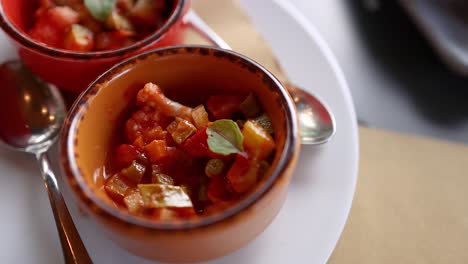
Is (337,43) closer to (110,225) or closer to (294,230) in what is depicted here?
(294,230)

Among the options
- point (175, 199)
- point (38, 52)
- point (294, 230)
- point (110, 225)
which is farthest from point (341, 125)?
point (38, 52)

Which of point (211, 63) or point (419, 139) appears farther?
point (419, 139)

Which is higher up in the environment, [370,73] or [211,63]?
[370,73]

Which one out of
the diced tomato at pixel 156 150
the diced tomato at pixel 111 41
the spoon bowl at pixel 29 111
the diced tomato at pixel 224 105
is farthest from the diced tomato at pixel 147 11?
the diced tomato at pixel 156 150

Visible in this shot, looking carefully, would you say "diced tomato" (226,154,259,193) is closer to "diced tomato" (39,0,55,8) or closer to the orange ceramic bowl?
the orange ceramic bowl

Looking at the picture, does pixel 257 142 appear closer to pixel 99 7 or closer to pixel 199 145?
pixel 199 145

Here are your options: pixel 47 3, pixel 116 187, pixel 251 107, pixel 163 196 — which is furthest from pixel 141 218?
pixel 47 3

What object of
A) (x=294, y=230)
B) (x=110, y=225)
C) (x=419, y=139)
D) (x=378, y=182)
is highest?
(x=419, y=139)
